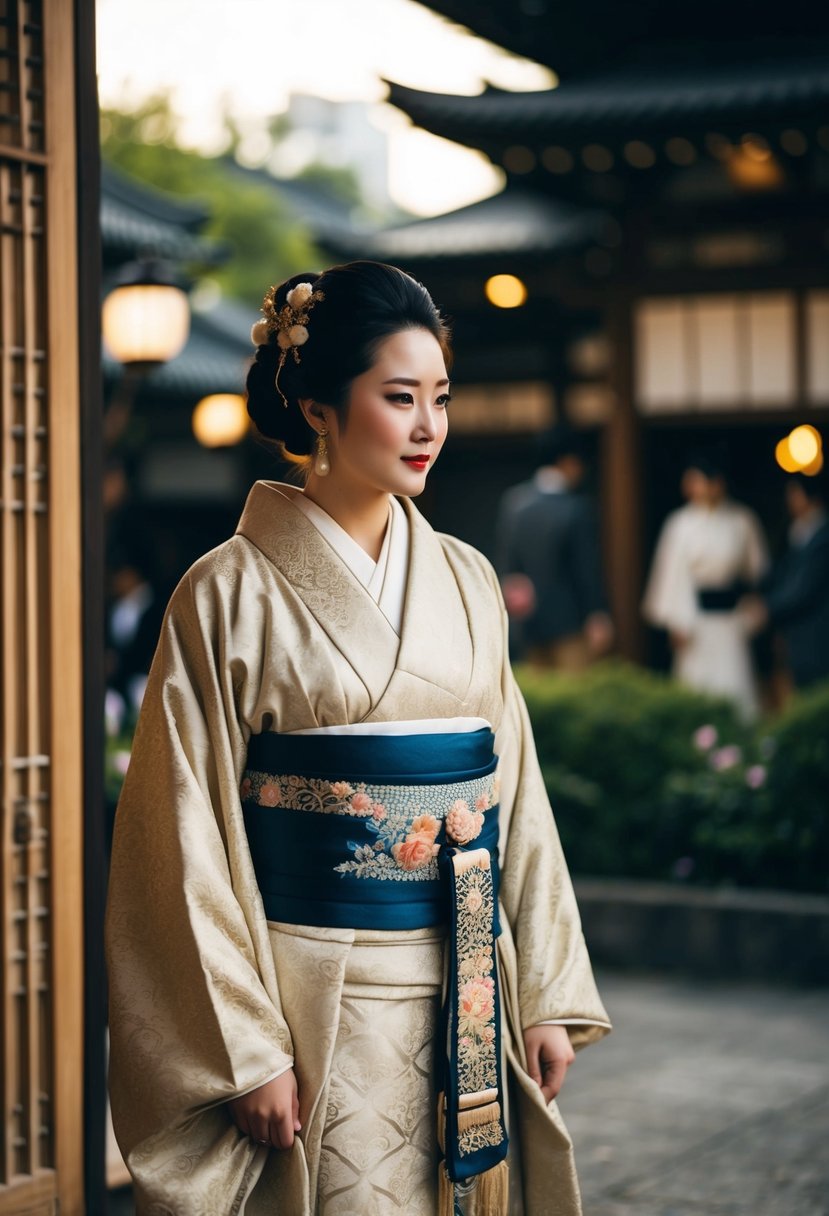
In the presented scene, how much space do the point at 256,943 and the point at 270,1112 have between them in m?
0.26

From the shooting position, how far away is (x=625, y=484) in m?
11.9

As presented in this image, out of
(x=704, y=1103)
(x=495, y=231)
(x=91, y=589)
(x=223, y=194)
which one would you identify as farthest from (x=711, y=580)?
(x=223, y=194)

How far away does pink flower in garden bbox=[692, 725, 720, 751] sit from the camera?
768cm

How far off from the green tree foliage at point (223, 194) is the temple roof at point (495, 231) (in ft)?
50.2

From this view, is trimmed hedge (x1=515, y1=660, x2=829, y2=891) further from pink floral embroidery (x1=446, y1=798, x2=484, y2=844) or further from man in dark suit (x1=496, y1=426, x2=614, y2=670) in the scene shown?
pink floral embroidery (x1=446, y1=798, x2=484, y2=844)

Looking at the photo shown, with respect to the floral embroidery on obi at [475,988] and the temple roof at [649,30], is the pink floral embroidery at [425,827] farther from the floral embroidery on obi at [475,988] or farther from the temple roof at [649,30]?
the temple roof at [649,30]

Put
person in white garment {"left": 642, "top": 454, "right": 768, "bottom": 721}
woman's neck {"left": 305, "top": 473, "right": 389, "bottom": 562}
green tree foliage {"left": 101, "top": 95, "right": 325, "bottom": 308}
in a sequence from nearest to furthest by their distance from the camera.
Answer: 1. woman's neck {"left": 305, "top": 473, "right": 389, "bottom": 562}
2. person in white garment {"left": 642, "top": 454, "right": 768, "bottom": 721}
3. green tree foliage {"left": 101, "top": 95, "right": 325, "bottom": 308}

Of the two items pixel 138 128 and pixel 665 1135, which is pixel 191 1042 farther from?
pixel 138 128

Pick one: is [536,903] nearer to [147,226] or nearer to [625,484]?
[625,484]

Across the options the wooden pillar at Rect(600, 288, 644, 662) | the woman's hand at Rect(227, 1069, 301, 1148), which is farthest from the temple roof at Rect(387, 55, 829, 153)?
the woman's hand at Rect(227, 1069, 301, 1148)

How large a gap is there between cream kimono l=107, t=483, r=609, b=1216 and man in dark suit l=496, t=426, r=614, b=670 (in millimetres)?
7501

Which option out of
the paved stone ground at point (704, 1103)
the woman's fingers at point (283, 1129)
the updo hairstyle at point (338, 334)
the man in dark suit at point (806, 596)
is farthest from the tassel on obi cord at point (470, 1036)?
the man in dark suit at point (806, 596)

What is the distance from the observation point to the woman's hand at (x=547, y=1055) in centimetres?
277

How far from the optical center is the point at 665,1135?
473 cm
